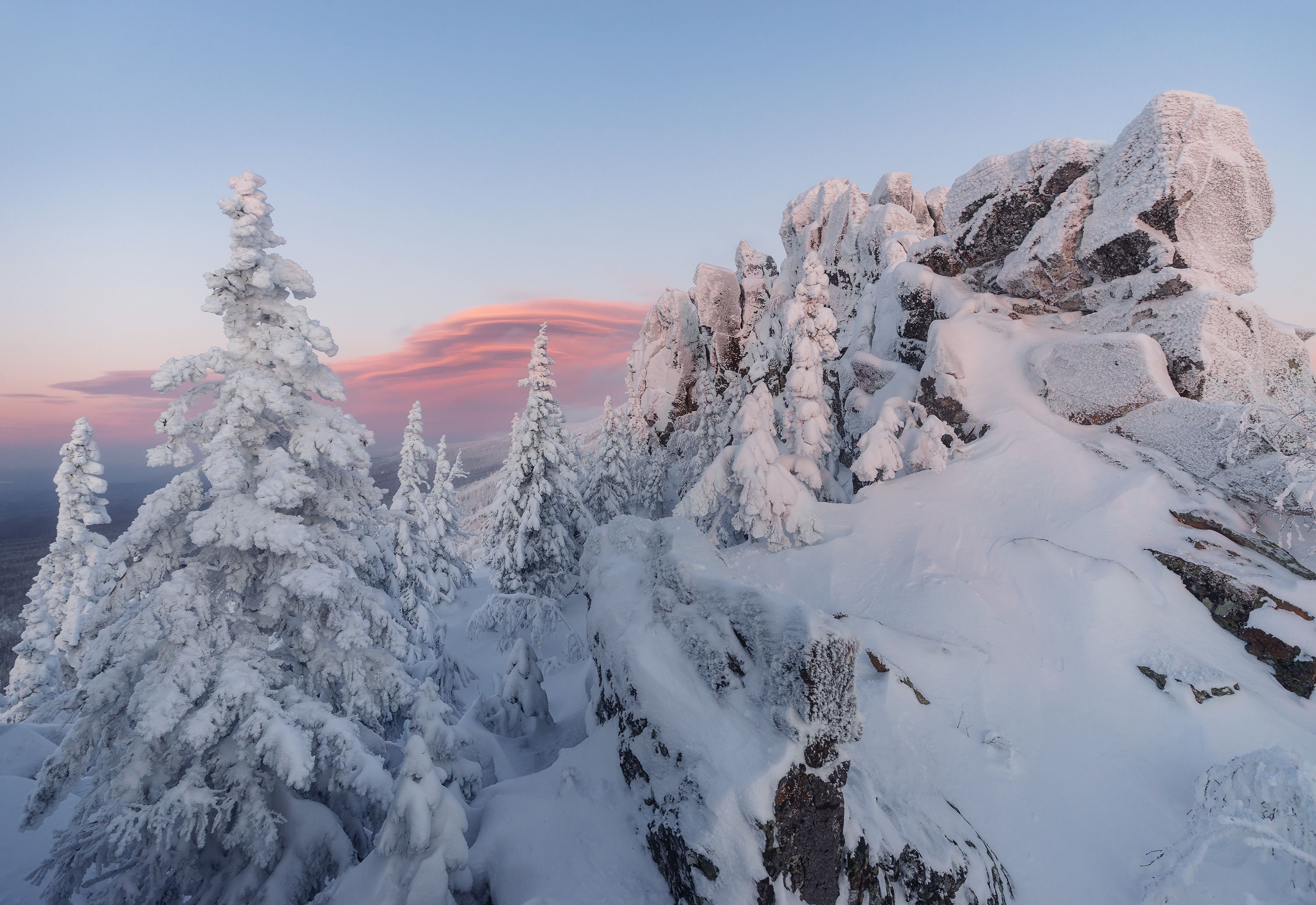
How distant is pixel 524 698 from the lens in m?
12.4

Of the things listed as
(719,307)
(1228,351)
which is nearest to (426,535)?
(719,307)

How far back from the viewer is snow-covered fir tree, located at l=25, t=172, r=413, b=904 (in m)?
6.06

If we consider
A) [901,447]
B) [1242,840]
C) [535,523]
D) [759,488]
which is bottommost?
[535,523]

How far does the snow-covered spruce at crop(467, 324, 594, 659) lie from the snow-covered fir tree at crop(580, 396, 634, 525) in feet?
22.6

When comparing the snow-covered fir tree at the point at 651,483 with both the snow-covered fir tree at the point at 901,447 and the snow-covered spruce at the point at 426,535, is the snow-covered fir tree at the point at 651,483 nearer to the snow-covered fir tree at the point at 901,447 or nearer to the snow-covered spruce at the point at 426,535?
the snow-covered spruce at the point at 426,535

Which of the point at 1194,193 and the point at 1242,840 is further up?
the point at 1194,193

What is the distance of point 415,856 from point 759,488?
11.0 m

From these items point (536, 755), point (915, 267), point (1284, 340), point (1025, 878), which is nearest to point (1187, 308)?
point (1284, 340)

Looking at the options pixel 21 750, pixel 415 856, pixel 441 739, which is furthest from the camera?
pixel 21 750

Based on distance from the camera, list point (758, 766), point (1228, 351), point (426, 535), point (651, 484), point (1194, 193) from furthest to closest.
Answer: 1. point (651, 484)
2. point (426, 535)
3. point (1194, 193)
4. point (1228, 351)
5. point (758, 766)

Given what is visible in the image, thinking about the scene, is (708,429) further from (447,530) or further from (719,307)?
(447,530)

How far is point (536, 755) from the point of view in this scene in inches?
435

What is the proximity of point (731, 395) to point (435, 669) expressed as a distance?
26082 mm

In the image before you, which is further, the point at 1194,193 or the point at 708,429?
the point at 708,429
